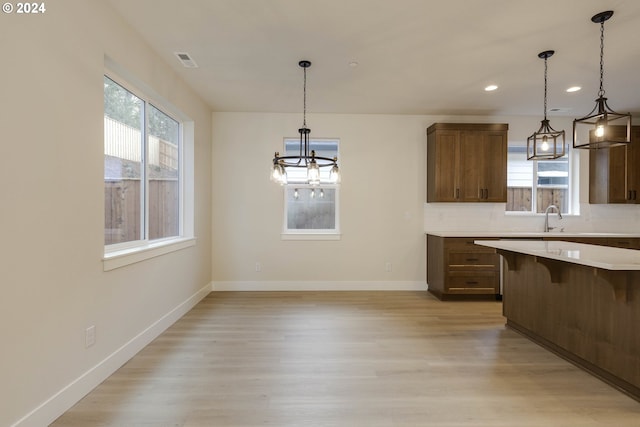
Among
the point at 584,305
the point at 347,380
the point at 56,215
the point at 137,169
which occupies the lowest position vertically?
the point at 347,380

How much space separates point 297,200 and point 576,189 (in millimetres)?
4446

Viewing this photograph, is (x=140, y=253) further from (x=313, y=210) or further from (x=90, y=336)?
(x=313, y=210)

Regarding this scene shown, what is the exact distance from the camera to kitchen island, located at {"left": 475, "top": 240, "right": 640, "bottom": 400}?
214cm

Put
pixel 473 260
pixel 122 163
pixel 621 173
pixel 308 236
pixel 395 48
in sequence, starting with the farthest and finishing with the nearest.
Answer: pixel 308 236, pixel 621 173, pixel 473 260, pixel 395 48, pixel 122 163

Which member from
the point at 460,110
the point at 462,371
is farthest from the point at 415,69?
the point at 462,371

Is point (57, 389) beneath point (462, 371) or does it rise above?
above

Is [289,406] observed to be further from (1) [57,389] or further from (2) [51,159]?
(2) [51,159]

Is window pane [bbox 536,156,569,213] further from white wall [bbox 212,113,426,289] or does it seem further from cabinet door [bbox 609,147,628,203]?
white wall [bbox 212,113,426,289]

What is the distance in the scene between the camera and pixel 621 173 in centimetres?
478

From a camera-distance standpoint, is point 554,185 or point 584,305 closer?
point 584,305

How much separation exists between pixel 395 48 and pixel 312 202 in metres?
2.68

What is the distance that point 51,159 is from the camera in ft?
6.10

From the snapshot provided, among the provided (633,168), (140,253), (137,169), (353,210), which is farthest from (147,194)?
(633,168)

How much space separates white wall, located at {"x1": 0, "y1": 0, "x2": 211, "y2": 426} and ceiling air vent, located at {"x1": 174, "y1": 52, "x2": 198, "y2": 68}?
16.7 inches
